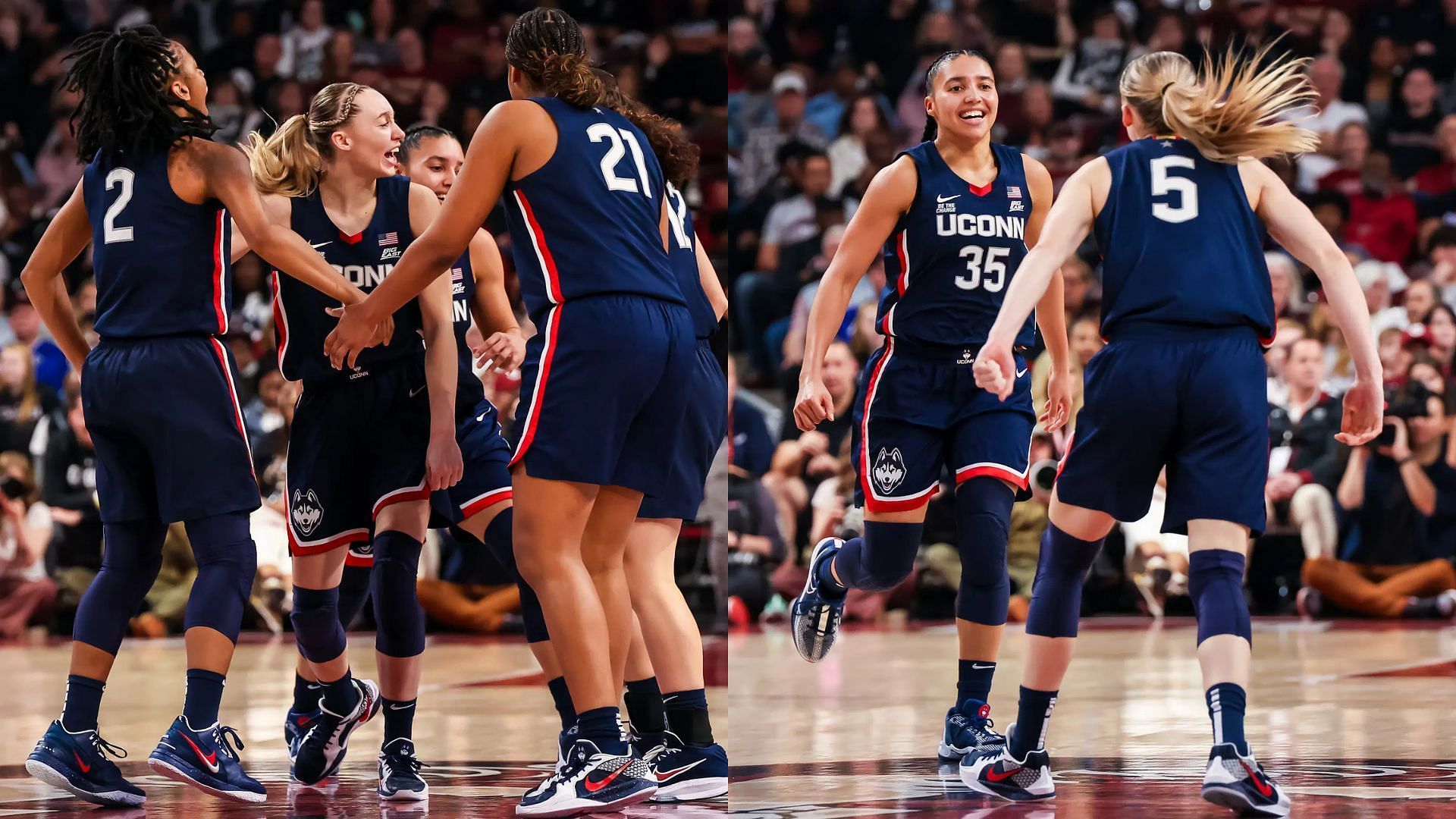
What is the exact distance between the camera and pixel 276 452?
9.38 m

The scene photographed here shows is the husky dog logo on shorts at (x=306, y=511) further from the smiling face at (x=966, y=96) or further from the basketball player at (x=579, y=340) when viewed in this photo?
the smiling face at (x=966, y=96)

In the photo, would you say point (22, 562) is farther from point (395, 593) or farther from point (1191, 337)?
point (1191, 337)

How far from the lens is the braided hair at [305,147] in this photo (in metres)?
4.44

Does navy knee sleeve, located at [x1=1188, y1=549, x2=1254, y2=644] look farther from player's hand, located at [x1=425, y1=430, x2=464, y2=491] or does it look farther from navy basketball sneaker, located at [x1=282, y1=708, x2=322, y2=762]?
navy basketball sneaker, located at [x1=282, y1=708, x2=322, y2=762]

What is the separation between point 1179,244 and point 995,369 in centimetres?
57

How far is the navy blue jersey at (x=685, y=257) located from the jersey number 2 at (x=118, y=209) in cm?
138

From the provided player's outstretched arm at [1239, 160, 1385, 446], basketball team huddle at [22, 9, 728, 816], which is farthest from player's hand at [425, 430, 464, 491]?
player's outstretched arm at [1239, 160, 1385, 446]

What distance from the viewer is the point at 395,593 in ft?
14.1

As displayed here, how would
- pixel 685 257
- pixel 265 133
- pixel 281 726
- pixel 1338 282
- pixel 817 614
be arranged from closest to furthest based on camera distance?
pixel 1338 282
pixel 685 257
pixel 817 614
pixel 281 726
pixel 265 133

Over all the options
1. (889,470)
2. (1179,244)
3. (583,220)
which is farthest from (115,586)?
(1179,244)

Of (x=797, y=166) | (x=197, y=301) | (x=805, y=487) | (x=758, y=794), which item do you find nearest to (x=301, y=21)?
(x=797, y=166)

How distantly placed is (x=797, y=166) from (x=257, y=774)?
7.35 metres

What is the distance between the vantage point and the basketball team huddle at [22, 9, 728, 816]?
11.9ft

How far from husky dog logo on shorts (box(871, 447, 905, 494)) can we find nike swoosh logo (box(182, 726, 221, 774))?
2.04 m
